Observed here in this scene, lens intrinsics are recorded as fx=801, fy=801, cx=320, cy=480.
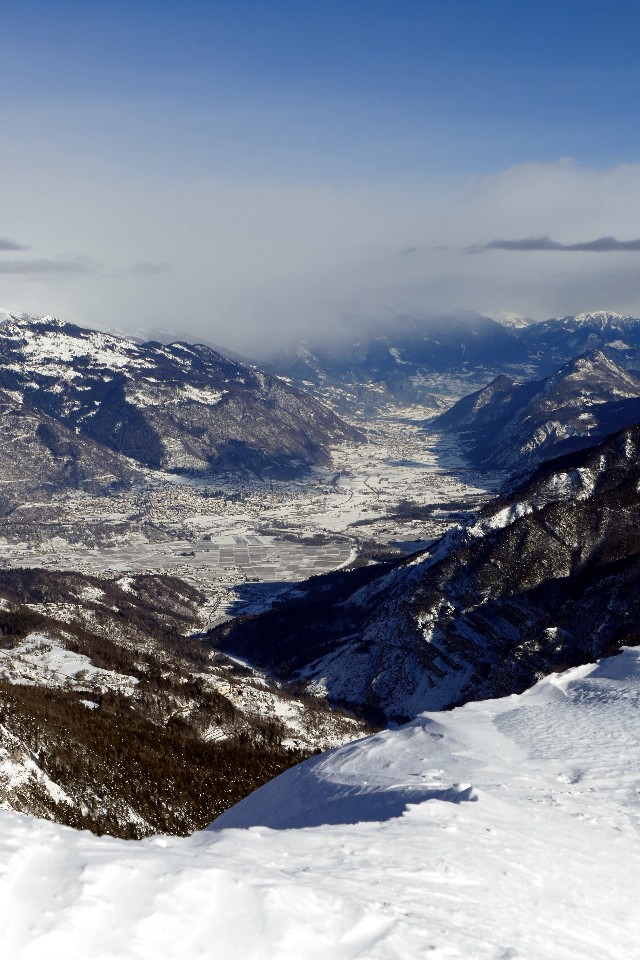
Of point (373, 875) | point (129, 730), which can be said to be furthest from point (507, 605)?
point (373, 875)

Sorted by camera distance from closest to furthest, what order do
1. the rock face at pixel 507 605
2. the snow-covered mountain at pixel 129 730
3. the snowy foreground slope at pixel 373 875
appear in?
the snowy foreground slope at pixel 373 875 → the snow-covered mountain at pixel 129 730 → the rock face at pixel 507 605

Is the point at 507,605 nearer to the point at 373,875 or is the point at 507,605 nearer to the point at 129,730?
the point at 129,730

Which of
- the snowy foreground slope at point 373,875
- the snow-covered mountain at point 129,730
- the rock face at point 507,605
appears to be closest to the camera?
the snowy foreground slope at point 373,875

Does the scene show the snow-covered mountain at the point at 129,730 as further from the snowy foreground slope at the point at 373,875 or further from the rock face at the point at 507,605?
the snowy foreground slope at the point at 373,875

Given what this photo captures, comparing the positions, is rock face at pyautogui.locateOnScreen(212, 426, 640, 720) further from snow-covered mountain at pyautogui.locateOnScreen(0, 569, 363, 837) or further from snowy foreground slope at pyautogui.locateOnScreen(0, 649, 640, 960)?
snowy foreground slope at pyautogui.locateOnScreen(0, 649, 640, 960)

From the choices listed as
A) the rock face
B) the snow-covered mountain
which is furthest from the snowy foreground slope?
the rock face

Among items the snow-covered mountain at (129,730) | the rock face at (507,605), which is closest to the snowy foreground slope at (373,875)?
the snow-covered mountain at (129,730)

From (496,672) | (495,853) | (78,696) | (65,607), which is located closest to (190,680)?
(78,696)
